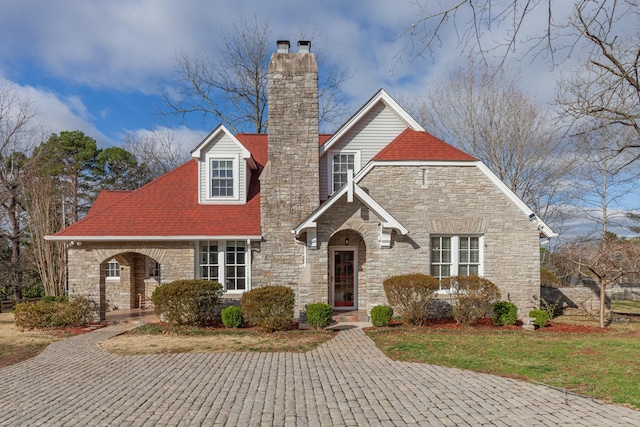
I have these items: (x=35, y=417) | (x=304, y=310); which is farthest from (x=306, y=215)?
(x=35, y=417)

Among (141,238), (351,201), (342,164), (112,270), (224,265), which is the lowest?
(112,270)

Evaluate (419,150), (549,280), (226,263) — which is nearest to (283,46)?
(419,150)

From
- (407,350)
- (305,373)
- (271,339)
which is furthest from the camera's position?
(271,339)

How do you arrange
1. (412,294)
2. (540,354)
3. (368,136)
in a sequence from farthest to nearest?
(368,136)
(412,294)
(540,354)

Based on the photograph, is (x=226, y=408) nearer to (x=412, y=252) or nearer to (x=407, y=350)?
(x=407, y=350)

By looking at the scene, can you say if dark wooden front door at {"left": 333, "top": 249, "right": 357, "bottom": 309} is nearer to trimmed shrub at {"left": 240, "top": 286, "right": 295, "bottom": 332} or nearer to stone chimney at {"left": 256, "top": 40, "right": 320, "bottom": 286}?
stone chimney at {"left": 256, "top": 40, "right": 320, "bottom": 286}

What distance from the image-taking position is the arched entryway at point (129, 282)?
53.7ft

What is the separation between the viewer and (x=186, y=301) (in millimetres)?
12094

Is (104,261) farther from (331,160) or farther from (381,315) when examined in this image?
(381,315)

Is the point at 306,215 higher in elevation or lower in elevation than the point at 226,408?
higher

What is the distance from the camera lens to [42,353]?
951 cm

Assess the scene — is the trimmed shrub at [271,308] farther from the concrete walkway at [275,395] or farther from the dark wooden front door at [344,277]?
the dark wooden front door at [344,277]

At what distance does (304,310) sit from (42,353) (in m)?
7.22

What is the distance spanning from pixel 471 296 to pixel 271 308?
20.2 ft
